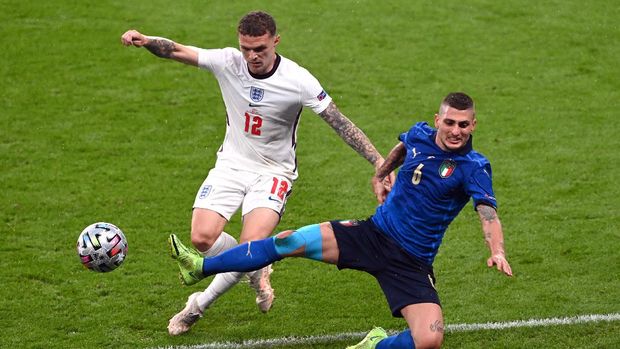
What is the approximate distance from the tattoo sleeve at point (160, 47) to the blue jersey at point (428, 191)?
2.39 metres

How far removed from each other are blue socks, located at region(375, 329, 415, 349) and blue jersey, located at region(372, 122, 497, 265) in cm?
62

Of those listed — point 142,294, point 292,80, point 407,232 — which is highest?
point 292,80

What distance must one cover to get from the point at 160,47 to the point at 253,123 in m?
1.04

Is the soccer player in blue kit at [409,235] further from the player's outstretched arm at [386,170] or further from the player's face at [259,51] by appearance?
the player's face at [259,51]

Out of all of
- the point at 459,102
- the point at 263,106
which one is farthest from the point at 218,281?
the point at 459,102

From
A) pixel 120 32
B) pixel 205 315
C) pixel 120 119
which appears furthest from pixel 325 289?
pixel 120 32

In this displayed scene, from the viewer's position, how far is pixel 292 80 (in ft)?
29.9

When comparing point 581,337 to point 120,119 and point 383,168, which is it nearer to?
point 383,168

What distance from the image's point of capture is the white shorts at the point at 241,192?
912 centimetres

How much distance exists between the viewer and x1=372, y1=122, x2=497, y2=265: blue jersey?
7848 mm

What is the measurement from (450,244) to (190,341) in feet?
10.7

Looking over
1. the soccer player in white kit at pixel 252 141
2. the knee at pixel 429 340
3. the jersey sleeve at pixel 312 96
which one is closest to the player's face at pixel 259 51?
the soccer player in white kit at pixel 252 141

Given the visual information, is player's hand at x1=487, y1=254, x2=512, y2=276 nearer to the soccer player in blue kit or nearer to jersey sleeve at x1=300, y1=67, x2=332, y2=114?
the soccer player in blue kit

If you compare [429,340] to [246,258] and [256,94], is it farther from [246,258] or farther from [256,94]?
[256,94]
